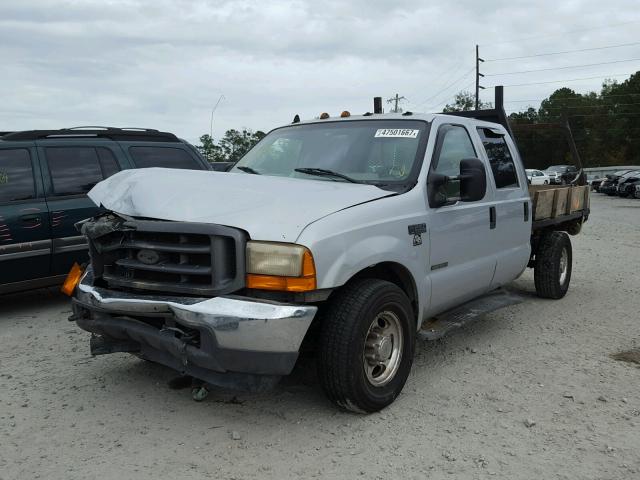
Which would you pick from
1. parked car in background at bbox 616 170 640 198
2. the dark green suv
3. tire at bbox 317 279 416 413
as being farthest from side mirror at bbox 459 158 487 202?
parked car in background at bbox 616 170 640 198

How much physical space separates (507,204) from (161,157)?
4.13m

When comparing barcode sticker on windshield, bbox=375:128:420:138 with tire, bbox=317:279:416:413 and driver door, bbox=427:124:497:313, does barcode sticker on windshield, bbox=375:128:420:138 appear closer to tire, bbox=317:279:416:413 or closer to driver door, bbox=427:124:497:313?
driver door, bbox=427:124:497:313

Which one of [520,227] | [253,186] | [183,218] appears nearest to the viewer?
[183,218]

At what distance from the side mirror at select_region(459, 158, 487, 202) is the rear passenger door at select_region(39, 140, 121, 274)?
3.81 m

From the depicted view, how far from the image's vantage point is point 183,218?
11.2 ft

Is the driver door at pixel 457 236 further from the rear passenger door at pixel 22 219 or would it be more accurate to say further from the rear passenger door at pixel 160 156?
the rear passenger door at pixel 22 219

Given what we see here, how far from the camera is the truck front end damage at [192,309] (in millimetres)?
3201

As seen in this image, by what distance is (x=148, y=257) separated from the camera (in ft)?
11.8

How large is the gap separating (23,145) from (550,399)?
212 inches

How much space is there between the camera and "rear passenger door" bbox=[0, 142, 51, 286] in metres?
5.86

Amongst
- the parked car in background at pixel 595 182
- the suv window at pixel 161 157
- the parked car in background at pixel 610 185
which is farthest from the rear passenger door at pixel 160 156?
the parked car in background at pixel 595 182

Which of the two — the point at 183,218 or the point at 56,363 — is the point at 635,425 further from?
the point at 56,363

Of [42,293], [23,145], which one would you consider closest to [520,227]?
[23,145]

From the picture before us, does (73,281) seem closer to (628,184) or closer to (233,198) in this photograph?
(233,198)
